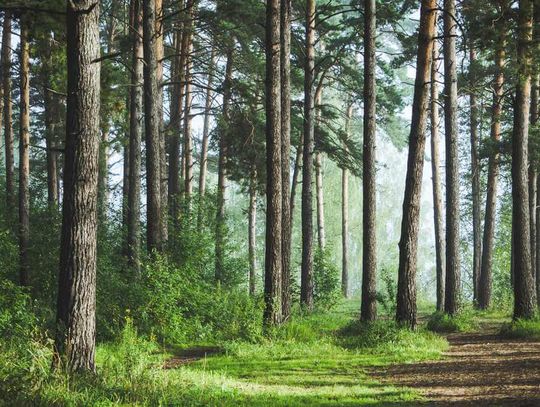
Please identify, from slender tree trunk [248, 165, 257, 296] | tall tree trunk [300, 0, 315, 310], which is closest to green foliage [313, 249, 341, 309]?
tall tree trunk [300, 0, 315, 310]

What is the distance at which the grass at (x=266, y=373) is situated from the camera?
679 cm

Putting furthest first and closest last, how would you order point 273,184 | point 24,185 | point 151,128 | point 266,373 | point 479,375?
point 24,185
point 151,128
point 273,184
point 266,373
point 479,375

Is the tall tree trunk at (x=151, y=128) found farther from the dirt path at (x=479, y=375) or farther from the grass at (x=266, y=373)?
the dirt path at (x=479, y=375)

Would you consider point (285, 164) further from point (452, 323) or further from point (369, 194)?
point (452, 323)

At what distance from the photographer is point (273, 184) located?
13484mm

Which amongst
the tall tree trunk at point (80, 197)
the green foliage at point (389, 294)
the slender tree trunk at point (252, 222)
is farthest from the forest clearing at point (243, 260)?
the slender tree trunk at point (252, 222)

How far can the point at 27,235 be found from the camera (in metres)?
17.3

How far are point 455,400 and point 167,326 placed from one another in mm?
7406

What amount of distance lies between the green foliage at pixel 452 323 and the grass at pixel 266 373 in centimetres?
280

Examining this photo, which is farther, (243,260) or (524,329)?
(243,260)

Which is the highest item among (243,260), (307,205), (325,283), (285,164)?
(285,164)

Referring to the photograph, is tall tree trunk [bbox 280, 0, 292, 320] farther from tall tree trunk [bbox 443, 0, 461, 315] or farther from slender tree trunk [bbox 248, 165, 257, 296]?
slender tree trunk [bbox 248, 165, 257, 296]

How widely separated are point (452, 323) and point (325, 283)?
24.3 feet

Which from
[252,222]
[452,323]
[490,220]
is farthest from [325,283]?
[252,222]
